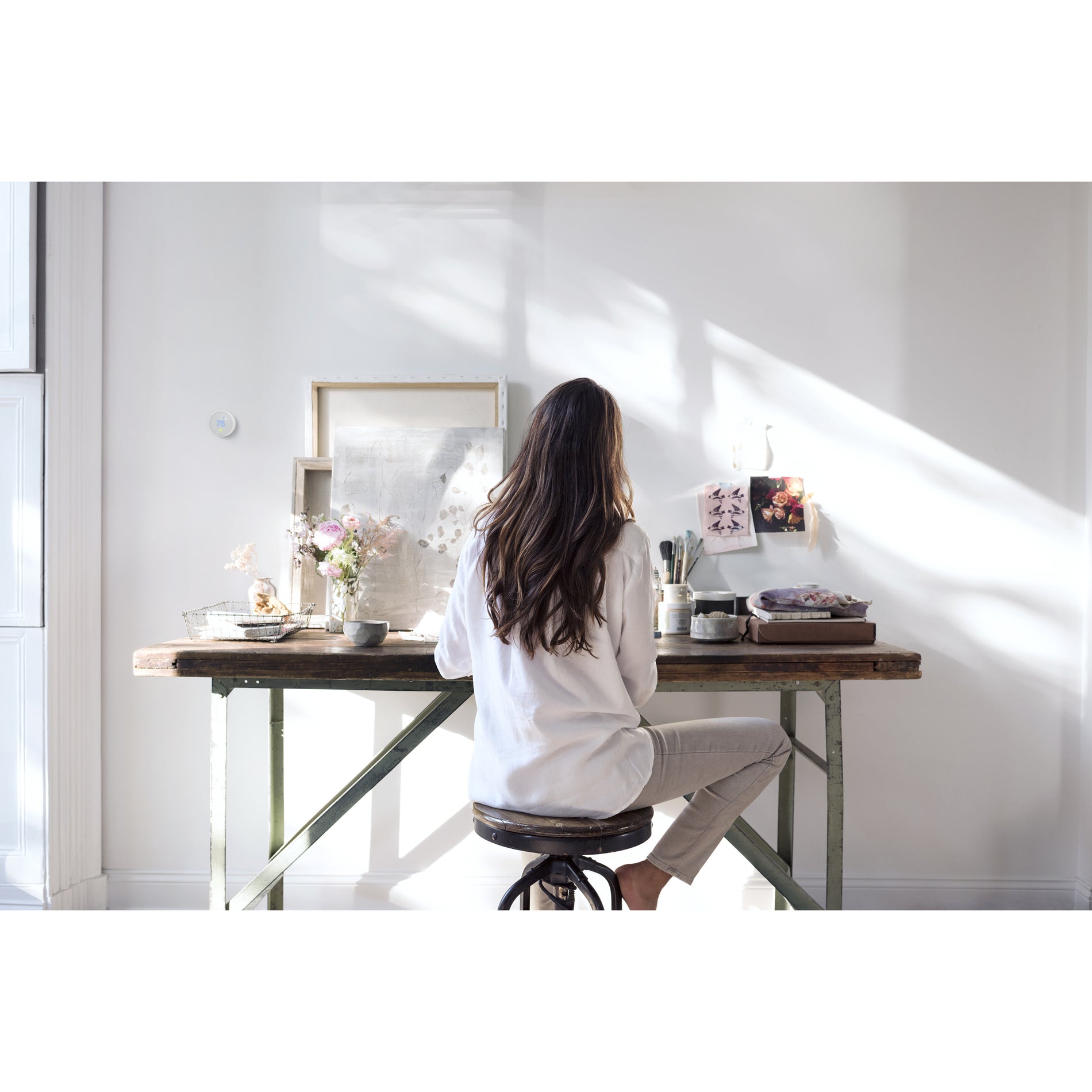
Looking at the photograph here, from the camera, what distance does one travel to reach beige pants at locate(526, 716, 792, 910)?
5.95ft

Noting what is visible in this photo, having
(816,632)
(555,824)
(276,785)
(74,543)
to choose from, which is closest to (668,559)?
(816,632)

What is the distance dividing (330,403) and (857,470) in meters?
1.69

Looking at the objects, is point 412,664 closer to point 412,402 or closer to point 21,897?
point 412,402

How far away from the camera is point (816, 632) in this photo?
2.27 metres

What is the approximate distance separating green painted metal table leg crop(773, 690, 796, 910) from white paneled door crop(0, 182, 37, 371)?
247 cm

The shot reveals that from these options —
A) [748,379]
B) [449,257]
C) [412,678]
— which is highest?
[449,257]

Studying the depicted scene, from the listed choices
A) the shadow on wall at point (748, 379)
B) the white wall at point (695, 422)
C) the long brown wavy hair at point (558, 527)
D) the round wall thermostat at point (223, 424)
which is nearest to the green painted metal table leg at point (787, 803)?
the white wall at point (695, 422)

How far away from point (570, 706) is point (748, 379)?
4.69ft

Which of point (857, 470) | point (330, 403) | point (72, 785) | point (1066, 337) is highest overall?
point (1066, 337)

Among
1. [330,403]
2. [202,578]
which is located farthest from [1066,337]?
[202,578]

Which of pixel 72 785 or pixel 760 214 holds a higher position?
pixel 760 214

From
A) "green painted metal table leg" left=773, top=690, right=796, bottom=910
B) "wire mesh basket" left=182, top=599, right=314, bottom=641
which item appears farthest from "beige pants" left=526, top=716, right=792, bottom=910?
"wire mesh basket" left=182, top=599, right=314, bottom=641

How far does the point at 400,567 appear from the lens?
2562 mm
